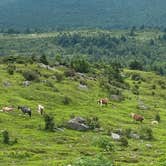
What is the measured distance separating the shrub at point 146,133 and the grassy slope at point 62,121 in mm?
604

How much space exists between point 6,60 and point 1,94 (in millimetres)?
24380

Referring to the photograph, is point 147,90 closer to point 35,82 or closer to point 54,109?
point 35,82

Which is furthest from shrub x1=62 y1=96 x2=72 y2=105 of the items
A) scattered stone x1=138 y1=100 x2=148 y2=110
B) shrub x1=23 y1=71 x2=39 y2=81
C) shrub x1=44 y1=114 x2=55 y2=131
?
shrub x1=44 y1=114 x2=55 y2=131

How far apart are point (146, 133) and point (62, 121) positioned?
7134 millimetres

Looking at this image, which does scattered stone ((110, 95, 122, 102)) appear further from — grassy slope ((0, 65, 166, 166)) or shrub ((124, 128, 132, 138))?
shrub ((124, 128, 132, 138))

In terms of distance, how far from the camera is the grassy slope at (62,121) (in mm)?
40531

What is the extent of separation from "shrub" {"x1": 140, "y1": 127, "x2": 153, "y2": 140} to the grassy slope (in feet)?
1.98

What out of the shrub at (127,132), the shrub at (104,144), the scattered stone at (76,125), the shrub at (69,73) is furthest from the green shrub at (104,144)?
the shrub at (69,73)

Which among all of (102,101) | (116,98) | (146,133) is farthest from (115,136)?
(116,98)

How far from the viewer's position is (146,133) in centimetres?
5150

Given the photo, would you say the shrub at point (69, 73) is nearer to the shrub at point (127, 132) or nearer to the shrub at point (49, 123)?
the shrub at point (127, 132)

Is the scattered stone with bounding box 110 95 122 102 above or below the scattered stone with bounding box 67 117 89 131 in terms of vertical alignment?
below

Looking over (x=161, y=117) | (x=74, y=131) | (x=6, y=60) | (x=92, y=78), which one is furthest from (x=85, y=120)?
(x=6, y=60)

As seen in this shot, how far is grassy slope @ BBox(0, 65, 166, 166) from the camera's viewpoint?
133 ft
